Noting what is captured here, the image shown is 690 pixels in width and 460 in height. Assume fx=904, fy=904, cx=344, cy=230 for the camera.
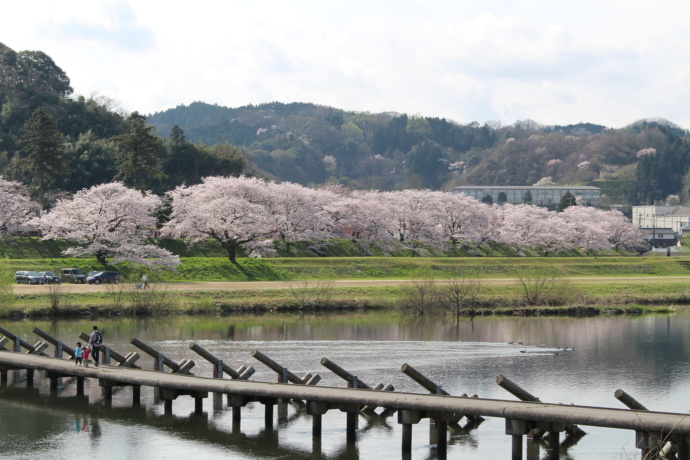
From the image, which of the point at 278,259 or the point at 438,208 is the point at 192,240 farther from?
the point at 438,208

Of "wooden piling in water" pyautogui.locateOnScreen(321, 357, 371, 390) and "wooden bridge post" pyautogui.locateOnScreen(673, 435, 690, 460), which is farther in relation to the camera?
"wooden piling in water" pyautogui.locateOnScreen(321, 357, 371, 390)

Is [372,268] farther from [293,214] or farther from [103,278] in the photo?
[103,278]

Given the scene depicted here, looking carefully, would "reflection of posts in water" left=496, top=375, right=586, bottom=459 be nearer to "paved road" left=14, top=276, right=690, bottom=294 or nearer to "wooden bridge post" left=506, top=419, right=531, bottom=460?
"wooden bridge post" left=506, top=419, right=531, bottom=460

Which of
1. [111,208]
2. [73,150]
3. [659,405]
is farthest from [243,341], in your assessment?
[73,150]

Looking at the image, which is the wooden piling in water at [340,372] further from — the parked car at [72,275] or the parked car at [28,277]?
the parked car at [72,275]

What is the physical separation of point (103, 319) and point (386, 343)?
17.8 meters

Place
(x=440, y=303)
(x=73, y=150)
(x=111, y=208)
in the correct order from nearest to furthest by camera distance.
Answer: (x=440, y=303)
(x=111, y=208)
(x=73, y=150)

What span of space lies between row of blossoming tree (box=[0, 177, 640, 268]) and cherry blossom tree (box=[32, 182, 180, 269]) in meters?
0.08

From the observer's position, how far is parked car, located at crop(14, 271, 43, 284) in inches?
2483

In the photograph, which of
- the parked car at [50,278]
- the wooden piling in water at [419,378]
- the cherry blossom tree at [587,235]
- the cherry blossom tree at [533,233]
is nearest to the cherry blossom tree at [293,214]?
the parked car at [50,278]

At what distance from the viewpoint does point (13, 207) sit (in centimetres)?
7919

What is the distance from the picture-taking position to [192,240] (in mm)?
80938

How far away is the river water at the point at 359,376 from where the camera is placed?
24141 mm

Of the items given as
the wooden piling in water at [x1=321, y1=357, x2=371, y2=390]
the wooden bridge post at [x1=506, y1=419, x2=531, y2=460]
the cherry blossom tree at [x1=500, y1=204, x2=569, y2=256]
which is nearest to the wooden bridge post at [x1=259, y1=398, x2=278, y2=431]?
the wooden piling in water at [x1=321, y1=357, x2=371, y2=390]
